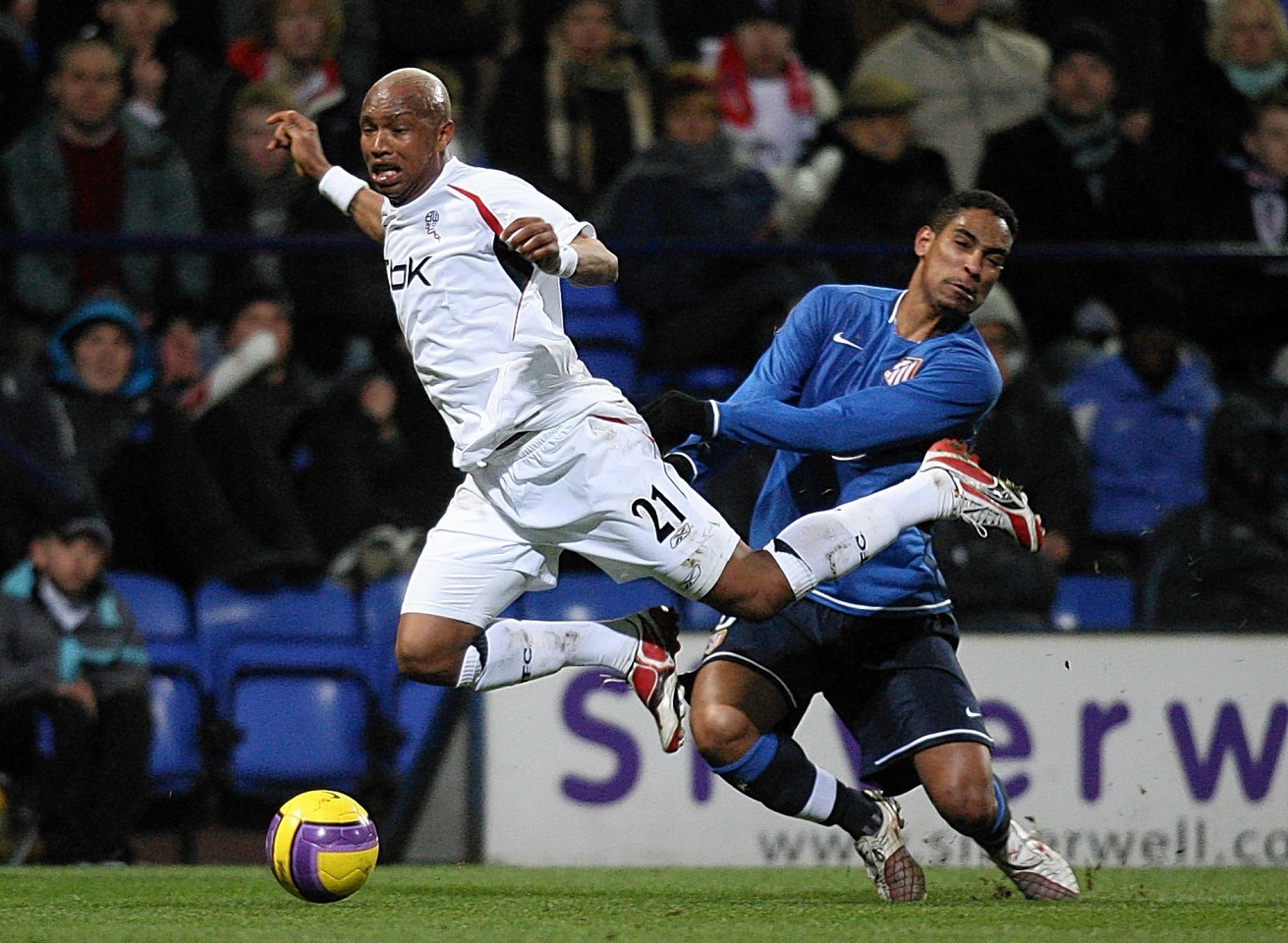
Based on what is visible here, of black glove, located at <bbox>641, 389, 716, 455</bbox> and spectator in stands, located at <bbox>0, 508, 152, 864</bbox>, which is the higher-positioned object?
black glove, located at <bbox>641, 389, 716, 455</bbox>

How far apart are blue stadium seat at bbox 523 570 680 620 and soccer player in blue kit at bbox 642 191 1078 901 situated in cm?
252

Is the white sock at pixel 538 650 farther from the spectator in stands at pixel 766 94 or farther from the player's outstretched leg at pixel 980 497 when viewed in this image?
the spectator in stands at pixel 766 94

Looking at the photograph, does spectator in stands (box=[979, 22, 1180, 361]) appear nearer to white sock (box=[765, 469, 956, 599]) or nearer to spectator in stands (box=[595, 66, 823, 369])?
spectator in stands (box=[595, 66, 823, 369])

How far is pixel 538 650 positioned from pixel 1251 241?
551 cm

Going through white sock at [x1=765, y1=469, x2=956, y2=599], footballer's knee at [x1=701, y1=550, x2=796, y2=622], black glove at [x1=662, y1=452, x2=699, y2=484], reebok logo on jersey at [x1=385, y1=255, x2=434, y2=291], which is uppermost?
reebok logo on jersey at [x1=385, y1=255, x2=434, y2=291]

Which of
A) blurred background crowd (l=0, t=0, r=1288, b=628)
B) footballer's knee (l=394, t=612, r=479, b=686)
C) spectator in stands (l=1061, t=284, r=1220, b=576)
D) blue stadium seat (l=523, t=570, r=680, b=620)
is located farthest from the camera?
spectator in stands (l=1061, t=284, r=1220, b=576)

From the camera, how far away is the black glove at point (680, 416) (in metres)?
5.52

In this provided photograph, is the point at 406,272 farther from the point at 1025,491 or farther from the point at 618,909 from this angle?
the point at 1025,491

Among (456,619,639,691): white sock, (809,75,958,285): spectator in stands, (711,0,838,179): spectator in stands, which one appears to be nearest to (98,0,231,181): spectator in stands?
(711,0,838,179): spectator in stands

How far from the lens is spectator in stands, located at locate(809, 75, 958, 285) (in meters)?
9.66

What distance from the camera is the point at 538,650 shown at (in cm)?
580

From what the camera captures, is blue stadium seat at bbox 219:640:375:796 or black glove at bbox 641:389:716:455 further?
blue stadium seat at bbox 219:640:375:796

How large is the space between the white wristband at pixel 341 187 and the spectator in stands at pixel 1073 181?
4.24m

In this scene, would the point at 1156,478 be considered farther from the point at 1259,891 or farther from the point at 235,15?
the point at 235,15
